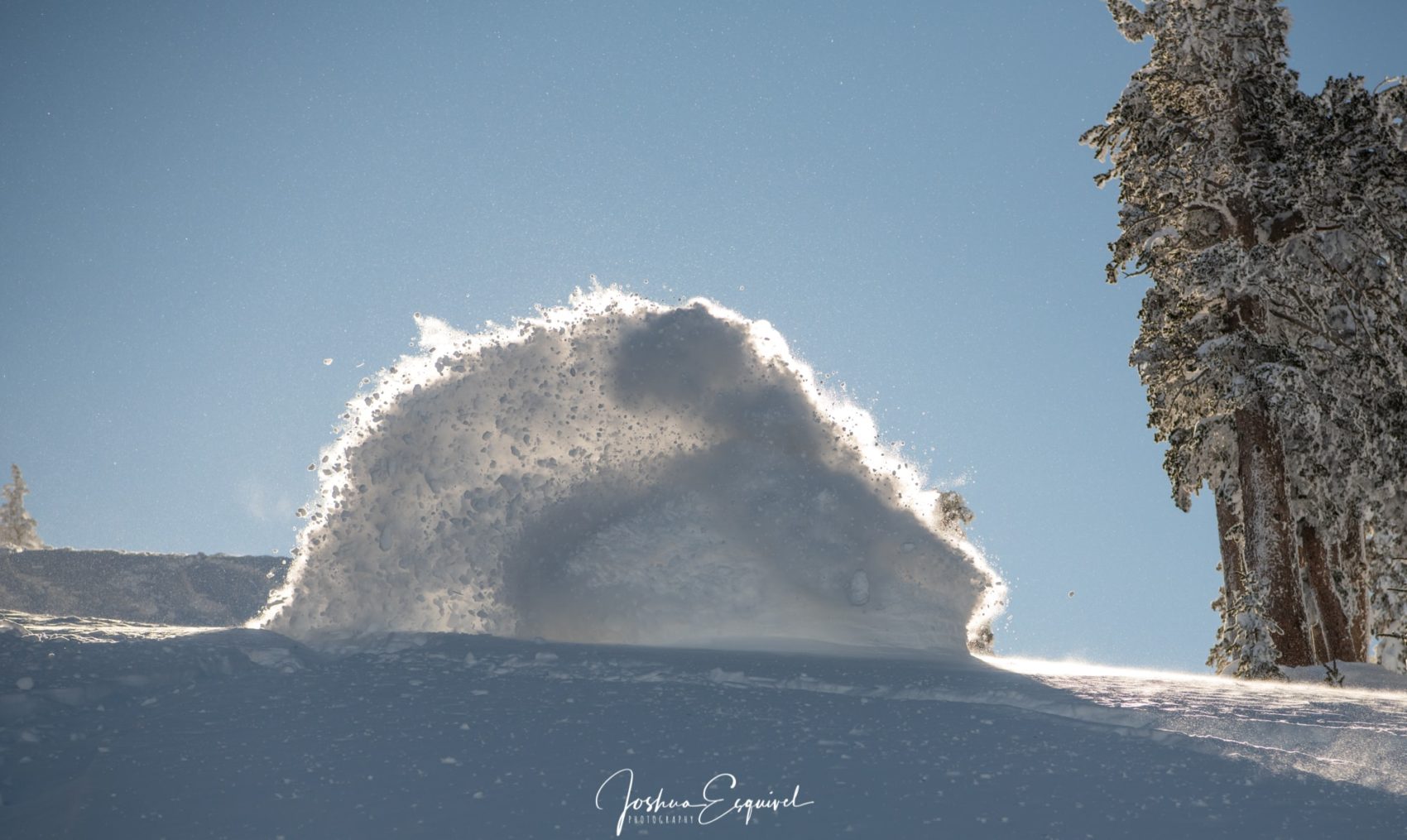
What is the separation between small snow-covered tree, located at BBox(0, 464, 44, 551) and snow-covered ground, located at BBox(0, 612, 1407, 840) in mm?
37815

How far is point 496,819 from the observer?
4.51 meters

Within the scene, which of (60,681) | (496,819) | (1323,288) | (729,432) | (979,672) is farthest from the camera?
(1323,288)

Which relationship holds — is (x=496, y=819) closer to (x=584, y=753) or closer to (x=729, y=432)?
(x=584, y=753)

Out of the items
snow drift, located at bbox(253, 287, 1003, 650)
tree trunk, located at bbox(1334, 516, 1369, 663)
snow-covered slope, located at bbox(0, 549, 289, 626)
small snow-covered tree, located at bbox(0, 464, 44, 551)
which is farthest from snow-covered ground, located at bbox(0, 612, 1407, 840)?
small snow-covered tree, located at bbox(0, 464, 44, 551)

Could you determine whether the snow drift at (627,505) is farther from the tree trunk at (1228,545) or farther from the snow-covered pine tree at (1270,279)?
the tree trunk at (1228,545)

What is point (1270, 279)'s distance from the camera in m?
14.9

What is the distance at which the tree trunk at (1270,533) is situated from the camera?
14328mm

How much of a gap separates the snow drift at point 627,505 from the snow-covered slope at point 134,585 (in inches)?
840

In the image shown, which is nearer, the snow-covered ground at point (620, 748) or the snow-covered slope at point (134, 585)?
the snow-covered ground at point (620, 748)

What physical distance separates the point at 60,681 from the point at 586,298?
6096 mm

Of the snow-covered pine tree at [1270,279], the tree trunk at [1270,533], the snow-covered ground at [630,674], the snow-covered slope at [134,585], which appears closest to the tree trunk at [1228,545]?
the snow-covered pine tree at [1270,279]

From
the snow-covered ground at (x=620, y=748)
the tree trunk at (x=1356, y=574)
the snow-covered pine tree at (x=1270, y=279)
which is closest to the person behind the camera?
the snow-covered ground at (x=620, y=748)

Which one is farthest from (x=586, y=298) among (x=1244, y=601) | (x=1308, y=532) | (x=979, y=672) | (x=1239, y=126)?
(x=1308, y=532)

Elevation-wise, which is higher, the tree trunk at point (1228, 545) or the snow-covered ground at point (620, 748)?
the tree trunk at point (1228, 545)
